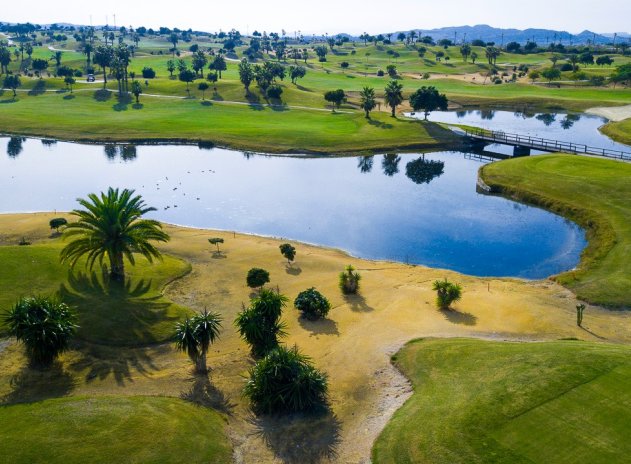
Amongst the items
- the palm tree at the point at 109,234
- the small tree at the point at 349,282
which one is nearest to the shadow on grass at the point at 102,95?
the palm tree at the point at 109,234

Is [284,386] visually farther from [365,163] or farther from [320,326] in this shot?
[365,163]

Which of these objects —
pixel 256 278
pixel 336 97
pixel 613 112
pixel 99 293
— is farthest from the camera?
pixel 613 112

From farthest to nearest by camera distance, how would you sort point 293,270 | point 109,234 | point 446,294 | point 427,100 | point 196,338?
point 427,100, point 293,270, point 109,234, point 446,294, point 196,338

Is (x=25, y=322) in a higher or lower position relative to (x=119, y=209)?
lower

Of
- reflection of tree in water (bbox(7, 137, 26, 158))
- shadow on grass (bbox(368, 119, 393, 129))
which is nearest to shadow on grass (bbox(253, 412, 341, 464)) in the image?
shadow on grass (bbox(368, 119, 393, 129))

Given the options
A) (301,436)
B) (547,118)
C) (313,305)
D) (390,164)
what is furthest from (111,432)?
(547,118)

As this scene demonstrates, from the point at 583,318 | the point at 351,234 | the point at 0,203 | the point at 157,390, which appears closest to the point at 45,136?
the point at 0,203

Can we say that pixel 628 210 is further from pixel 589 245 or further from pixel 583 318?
pixel 583 318
